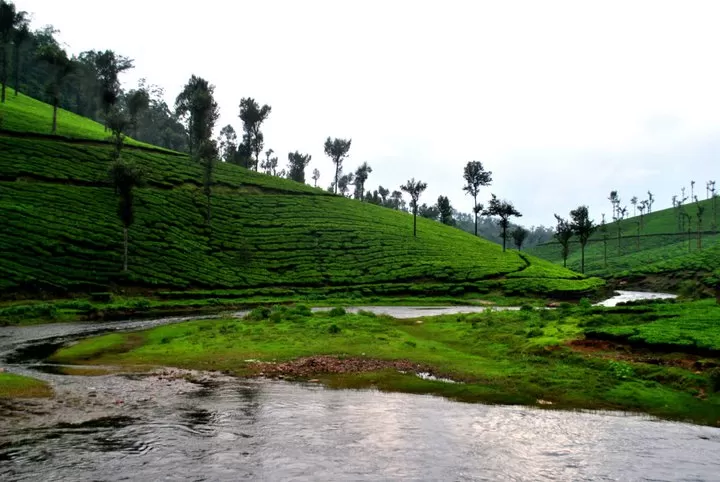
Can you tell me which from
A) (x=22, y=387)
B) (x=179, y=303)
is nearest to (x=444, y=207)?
(x=179, y=303)

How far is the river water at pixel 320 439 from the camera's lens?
15.3 metres

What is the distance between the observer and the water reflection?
49.8 feet

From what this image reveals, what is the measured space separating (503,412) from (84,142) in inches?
5411

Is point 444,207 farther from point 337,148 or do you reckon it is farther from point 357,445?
point 357,445

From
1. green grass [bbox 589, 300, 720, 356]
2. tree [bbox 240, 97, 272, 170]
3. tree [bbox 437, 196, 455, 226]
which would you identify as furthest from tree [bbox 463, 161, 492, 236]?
green grass [bbox 589, 300, 720, 356]

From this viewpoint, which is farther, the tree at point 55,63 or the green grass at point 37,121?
the tree at point 55,63

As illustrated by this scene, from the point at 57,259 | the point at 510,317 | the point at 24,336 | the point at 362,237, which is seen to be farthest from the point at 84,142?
the point at 510,317

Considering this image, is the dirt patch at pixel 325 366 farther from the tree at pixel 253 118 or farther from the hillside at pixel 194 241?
the tree at pixel 253 118

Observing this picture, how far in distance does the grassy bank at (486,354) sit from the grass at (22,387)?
710 cm

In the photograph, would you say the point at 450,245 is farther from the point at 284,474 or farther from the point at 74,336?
the point at 284,474

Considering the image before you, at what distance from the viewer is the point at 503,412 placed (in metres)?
22.2

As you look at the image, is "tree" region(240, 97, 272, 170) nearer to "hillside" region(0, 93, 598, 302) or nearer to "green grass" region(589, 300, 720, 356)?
"hillside" region(0, 93, 598, 302)

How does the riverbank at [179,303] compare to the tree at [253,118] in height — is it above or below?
below

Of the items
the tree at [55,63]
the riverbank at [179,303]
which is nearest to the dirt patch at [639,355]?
the riverbank at [179,303]
